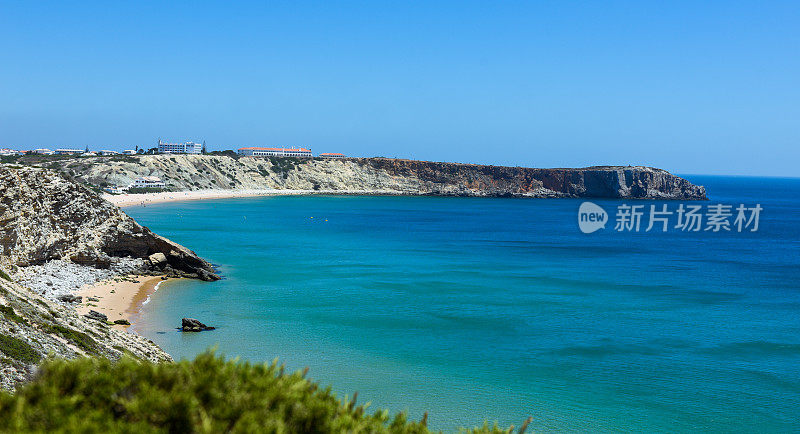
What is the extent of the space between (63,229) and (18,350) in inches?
1015

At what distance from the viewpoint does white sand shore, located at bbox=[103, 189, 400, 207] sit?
114 metres

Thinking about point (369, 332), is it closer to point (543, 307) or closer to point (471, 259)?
point (543, 307)

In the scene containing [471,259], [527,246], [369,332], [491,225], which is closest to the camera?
[369,332]

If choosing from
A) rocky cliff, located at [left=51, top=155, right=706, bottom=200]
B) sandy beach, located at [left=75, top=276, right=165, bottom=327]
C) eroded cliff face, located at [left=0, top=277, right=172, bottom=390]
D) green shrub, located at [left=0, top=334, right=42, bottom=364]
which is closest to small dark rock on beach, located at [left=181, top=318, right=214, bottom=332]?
sandy beach, located at [left=75, top=276, right=165, bottom=327]

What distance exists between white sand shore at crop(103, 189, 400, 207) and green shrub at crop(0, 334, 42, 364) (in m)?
82.5

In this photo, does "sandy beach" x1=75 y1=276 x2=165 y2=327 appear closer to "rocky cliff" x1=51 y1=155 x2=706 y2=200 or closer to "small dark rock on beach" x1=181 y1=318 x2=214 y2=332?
"small dark rock on beach" x1=181 y1=318 x2=214 y2=332

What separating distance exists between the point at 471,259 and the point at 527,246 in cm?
1480

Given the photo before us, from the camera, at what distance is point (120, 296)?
37.9 m

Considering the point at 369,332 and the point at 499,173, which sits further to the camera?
the point at 499,173

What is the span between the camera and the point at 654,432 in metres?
22.0

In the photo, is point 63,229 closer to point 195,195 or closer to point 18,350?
point 18,350

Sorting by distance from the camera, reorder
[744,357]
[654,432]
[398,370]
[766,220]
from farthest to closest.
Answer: [766,220]
[744,357]
[398,370]
[654,432]

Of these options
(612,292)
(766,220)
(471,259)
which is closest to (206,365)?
(612,292)

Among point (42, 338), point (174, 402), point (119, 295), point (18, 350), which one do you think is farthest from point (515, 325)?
point (174, 402)
